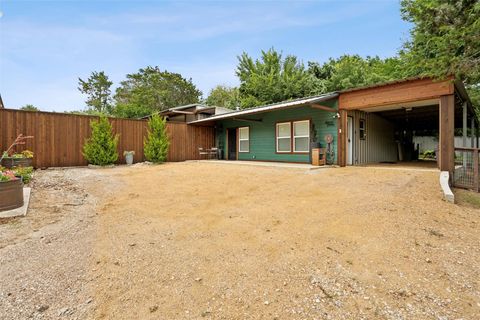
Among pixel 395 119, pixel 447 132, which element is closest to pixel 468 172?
pixel 447 132

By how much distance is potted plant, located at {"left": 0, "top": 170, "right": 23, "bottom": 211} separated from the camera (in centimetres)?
356

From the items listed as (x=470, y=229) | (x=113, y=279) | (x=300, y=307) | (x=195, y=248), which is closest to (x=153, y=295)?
(x=113, y=279)

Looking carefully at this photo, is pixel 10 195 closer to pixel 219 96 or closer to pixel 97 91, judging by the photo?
pixel 219 96

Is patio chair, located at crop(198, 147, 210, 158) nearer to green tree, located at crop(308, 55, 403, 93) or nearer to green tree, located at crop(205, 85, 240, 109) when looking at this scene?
green tree, located at crop(308, 55, 403, 93)

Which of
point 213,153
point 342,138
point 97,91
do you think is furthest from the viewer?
point 97,91

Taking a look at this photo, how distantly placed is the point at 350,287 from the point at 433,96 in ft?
22.5

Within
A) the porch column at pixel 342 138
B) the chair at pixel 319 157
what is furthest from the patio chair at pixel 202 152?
the porch column at pixel 342 138

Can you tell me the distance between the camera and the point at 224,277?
2.06 meters

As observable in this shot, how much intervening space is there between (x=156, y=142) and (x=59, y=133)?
3463mm

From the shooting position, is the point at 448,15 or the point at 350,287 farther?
the point at 448,15

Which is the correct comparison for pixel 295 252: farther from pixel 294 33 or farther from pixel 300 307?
pixel 294 33

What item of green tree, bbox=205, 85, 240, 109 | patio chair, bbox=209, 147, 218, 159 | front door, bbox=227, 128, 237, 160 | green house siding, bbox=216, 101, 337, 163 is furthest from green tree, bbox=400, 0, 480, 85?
green tree, bbox=205, 85, 240, 109

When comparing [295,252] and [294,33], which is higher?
[294,33]

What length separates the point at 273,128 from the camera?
10.9m
